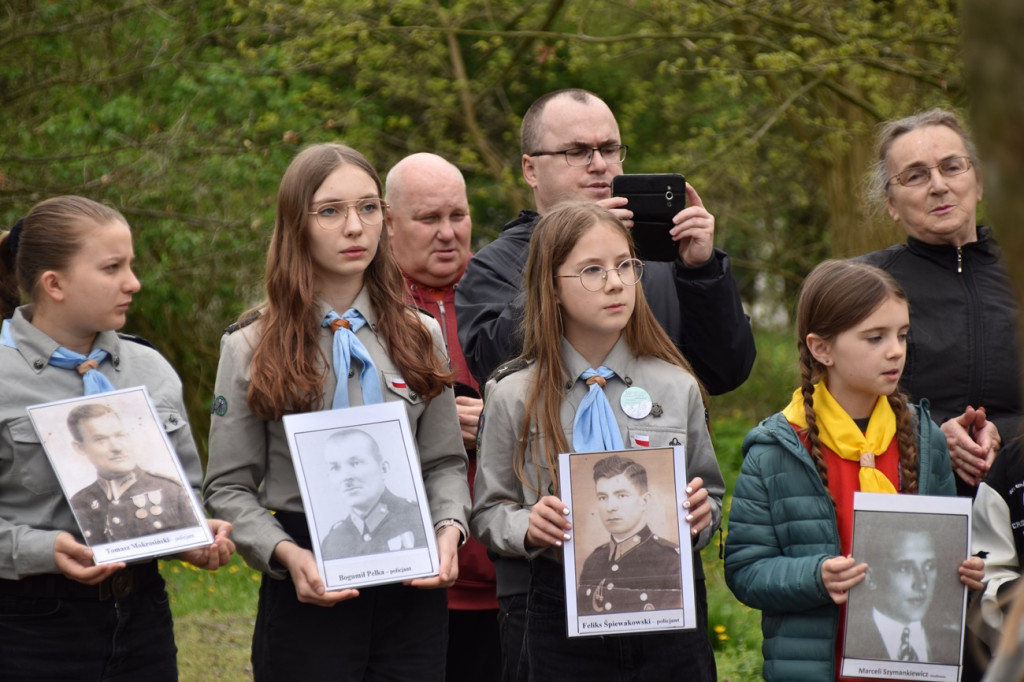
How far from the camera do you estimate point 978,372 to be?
3957 millimetres

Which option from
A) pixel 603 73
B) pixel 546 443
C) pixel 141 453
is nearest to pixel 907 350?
pixel 546 443

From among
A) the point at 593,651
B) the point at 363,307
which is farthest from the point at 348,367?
the point at 593,651

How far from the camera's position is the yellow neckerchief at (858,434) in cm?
360

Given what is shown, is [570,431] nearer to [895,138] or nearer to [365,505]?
[365,505]

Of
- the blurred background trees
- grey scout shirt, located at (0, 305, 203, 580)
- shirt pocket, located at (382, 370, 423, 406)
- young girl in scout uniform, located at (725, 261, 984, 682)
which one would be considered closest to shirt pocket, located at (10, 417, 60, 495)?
grey scout shirt, located at (0, 305, 203, 580)

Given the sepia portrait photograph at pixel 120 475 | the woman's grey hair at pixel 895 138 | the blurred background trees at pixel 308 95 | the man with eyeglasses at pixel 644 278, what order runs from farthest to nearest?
the blurred background trees at pixel 308 95, the woman's grey hair at pixel 895 138, the man with eyeglasses at pixel 644 278, the sepia portrait photograph at pixel 120 475

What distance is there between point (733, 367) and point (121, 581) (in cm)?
198

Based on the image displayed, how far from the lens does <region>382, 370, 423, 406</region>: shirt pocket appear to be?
3.57 m

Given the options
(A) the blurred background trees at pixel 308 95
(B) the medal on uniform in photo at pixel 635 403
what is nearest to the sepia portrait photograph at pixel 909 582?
(B) the medal on uniform in photo at pixel 635 403

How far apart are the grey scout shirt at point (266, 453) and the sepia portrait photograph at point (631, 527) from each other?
39 cm

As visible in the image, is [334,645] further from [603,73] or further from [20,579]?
[603,73]

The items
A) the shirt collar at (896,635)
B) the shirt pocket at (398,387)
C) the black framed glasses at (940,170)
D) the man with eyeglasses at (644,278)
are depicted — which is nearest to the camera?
the shirt collar at (896,635)

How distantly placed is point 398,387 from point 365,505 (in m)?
0.43

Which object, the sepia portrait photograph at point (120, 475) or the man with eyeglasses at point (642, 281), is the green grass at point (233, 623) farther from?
the sepia portrait photograph at point (120, 475)
